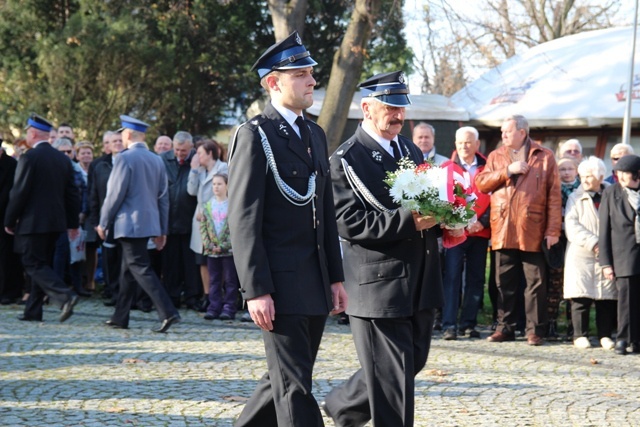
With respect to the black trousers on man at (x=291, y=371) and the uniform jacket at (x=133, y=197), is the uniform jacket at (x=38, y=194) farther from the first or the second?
the black trousers on man at (x=291, y=371)

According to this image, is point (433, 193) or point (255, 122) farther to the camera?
point (433, 193)

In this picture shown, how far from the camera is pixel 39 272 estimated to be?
1107 centimetres

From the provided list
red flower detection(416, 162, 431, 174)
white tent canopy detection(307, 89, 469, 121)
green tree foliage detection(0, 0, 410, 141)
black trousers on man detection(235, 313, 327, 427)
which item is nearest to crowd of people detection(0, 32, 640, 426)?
black trousers on man detection(235, 313, 327, 427)

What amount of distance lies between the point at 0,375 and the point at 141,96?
15.1 m

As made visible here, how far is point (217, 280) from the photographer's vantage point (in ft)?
39.4

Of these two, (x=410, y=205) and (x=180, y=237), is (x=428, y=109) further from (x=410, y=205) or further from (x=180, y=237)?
(x=410, y=205)

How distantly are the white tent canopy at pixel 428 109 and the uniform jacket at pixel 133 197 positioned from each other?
8592 millimetres

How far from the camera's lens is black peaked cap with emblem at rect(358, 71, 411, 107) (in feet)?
18.8

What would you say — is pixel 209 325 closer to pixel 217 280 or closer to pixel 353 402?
pixel 217 280

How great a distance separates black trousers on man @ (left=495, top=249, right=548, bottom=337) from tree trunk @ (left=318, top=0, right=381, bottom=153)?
569cm

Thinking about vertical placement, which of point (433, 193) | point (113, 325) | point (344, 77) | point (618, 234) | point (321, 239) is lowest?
point (113, 325)

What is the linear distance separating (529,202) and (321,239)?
5684mm

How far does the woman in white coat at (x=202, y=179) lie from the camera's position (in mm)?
12406

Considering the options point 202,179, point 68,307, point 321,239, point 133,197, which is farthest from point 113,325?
point 321,239
